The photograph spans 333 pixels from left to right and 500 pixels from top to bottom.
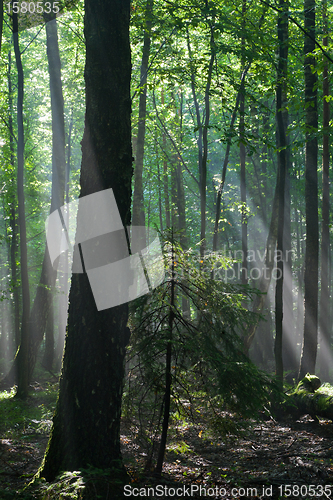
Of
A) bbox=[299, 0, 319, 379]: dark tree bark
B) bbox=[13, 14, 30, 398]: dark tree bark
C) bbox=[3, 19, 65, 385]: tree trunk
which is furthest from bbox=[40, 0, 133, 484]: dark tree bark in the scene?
bbox=[3, 19, 65, 385]: tree trunk

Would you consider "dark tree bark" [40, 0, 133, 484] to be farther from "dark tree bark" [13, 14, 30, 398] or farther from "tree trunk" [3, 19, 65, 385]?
"tree trunk" [3, 19, 65, 385]

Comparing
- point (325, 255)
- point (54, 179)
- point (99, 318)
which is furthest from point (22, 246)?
point (325, 255)

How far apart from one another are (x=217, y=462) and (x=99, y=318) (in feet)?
10.1

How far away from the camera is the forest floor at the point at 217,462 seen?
13.5 feet

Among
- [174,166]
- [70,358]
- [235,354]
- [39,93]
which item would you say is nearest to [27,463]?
[70,358]

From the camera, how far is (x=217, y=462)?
5.56m

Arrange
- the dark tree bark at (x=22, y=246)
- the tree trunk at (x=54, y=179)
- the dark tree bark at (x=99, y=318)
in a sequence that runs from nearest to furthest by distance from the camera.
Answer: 1. the dark tree bark at (x=99, y=318)
2. the dark tree bark at (x=22, y=246)
3. the tree trunk at (x=54, y=179)

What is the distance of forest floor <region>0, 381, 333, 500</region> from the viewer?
411cm

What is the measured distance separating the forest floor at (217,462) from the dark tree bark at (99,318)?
Answer: 1.46 ft

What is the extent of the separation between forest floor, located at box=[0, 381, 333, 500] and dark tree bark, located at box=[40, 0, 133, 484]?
45cm

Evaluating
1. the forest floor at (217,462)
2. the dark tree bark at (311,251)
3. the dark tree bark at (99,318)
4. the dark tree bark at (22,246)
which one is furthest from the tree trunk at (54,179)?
the dark tree bark at (311,251)

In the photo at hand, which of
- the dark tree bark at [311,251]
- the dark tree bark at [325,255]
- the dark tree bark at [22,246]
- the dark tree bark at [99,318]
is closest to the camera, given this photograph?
the dark tree bark at [99,318]

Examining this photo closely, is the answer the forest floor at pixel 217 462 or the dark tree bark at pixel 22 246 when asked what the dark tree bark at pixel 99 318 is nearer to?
the forest floor at pixel 217 462

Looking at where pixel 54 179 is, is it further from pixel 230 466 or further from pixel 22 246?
pixel 230 466
